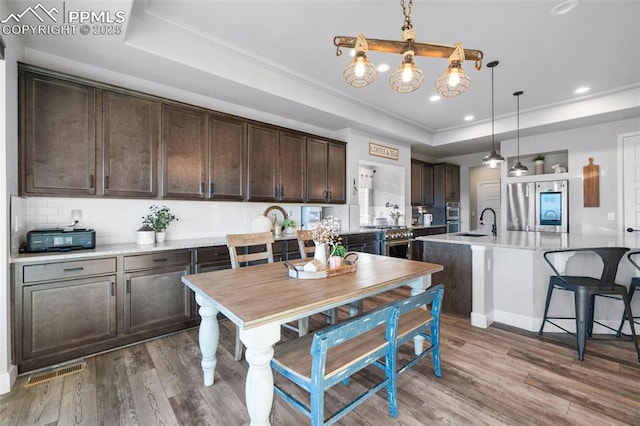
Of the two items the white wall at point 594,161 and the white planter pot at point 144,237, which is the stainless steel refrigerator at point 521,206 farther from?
the white planter pot at point 144,237

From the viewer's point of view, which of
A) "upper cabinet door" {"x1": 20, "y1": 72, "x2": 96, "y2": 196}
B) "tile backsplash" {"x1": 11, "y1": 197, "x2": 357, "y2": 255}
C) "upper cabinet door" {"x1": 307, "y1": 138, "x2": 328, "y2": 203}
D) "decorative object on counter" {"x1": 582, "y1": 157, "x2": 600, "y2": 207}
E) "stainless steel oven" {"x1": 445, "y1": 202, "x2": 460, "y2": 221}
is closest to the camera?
"upper cabinet door" {"x1": 20, "y1": 72, "x2": 96, "y2": 196}

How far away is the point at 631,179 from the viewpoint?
14.4 ft

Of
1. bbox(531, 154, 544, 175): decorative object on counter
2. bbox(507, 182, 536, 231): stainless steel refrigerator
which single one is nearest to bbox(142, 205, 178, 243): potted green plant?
bbox(507, 182, 536, 231): stainless steel refrigerator

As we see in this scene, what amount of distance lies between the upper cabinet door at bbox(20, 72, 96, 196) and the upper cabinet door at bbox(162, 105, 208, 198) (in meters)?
0.62

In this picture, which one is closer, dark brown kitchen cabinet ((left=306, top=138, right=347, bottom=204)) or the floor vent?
the floor vent

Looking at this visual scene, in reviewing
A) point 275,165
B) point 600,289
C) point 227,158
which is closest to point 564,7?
point 600,289

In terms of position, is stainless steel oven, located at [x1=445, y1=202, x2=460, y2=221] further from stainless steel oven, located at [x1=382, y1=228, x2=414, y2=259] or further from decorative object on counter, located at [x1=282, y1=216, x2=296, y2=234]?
decorative object on counter, located at [x1=282, y1=216, x2=296, y2=234]

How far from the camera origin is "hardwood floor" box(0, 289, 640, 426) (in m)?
1.70

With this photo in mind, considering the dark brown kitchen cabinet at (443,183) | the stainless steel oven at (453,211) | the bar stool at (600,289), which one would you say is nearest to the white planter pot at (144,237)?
the bar stool at (600,289)

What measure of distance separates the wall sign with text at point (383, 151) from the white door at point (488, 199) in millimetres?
3010

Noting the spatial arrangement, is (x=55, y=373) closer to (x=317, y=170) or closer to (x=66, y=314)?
(x=66, y=314)

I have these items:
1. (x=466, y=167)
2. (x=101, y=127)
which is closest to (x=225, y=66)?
(x=101, y=127)

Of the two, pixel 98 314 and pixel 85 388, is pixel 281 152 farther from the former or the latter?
pixel 85 388

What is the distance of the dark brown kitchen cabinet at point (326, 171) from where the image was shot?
4430 mm
